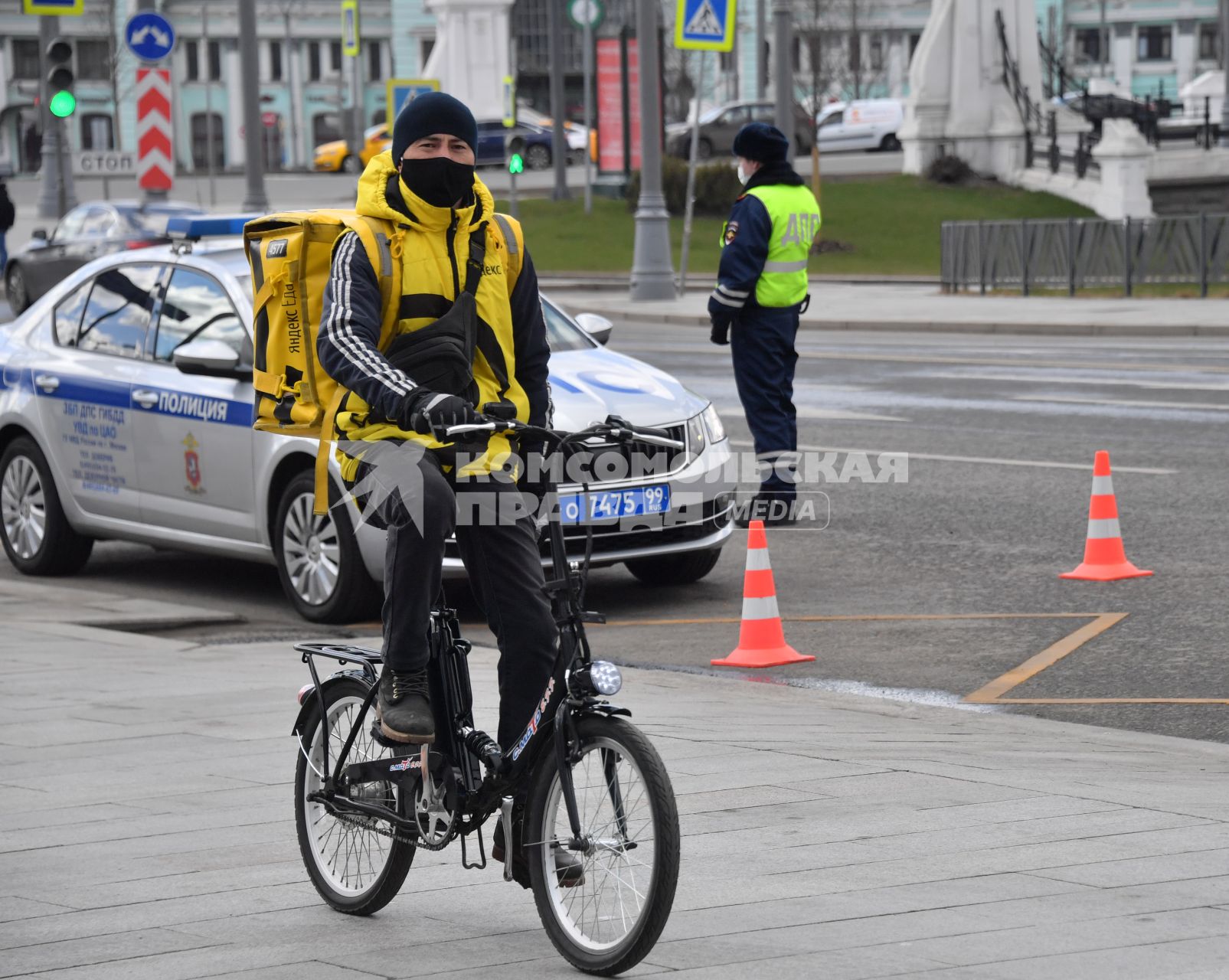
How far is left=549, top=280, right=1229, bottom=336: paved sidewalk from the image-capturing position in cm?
2380

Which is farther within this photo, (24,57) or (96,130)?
(24,57)

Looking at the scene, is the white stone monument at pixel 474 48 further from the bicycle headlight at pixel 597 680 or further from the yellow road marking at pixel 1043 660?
the bicycle headlight at pixel 597 680

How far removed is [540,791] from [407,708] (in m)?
0.44

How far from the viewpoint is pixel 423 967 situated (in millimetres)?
4418

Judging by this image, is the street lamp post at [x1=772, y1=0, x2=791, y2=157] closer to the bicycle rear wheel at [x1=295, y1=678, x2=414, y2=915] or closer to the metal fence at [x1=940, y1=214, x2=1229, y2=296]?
the metal fence at [x1=940, y1=214, x2=1229, y2=296]

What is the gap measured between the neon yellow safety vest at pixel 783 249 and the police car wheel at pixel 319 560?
3.14 metres

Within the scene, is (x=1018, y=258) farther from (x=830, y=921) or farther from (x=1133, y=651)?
(x=830, y=921)

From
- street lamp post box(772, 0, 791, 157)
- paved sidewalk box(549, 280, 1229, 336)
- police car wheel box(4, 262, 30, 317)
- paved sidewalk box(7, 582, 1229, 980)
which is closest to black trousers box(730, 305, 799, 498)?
paved sidewalk box(7, 582, 1229, 980)

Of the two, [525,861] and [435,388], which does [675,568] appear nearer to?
[435,388]

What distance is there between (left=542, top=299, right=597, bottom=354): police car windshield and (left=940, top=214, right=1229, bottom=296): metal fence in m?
18.6

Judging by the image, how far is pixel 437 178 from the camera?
4758 mm

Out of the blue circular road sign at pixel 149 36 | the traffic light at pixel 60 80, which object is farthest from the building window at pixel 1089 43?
the blue circular road sign at pixel 149 36

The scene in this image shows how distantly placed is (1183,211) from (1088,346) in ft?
70.4

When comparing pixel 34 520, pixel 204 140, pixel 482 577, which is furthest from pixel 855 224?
pixel 204 140
